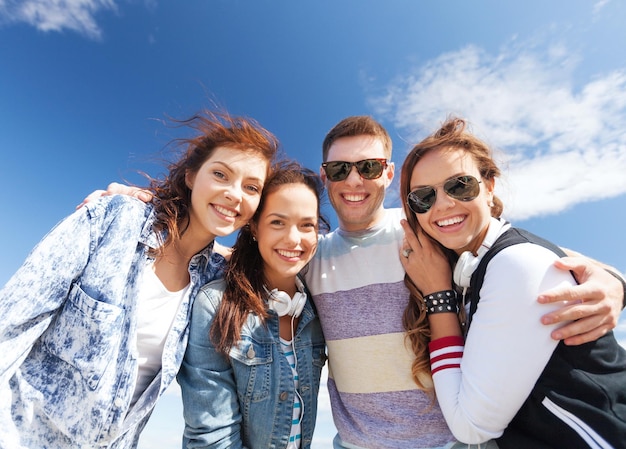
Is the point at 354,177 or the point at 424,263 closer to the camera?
the point at 424,263

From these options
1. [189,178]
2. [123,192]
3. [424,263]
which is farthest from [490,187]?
[123,192]

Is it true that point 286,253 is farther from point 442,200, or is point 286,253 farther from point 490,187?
point 490,187

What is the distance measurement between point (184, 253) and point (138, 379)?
131cm

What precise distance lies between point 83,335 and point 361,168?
3140 millimetres

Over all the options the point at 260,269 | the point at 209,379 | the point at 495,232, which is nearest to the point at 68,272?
the point at 209,379

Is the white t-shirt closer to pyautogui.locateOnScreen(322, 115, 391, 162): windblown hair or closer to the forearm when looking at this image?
pyautogui.locateOnScreen(322, 115, 391, 162): windblown hair

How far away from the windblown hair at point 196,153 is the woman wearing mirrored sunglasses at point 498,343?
1.89 meters

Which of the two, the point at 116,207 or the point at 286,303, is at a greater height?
the point at 116,207

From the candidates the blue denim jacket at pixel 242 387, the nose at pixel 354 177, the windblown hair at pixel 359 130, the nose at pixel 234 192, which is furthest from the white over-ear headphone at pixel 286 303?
the windblown hair at pixel 359 130

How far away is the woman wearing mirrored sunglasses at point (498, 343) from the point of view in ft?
8.23

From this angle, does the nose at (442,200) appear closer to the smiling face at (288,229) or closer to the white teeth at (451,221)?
the white teeth at (451,221)

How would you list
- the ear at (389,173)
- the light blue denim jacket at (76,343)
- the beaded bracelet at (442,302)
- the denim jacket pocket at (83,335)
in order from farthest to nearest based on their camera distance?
the ear at (389,173)
the beaded bracelet at (442,302)
the denim jacket pocket at (83,335)
the light blue denim jacket at (76,343)

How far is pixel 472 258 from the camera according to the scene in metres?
3.26

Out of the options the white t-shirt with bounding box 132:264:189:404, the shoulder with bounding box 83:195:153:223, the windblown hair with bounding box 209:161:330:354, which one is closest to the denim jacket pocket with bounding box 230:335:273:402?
the windblown hair with bounding box 209:161:330:354
